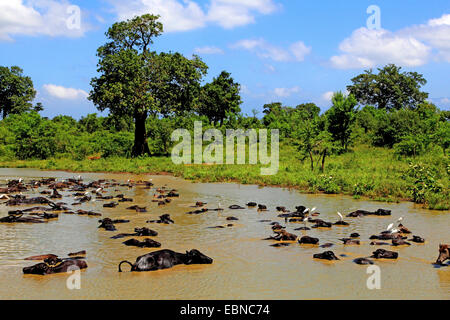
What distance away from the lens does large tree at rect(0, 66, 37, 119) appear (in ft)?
212

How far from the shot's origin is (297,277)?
7445 millimetres

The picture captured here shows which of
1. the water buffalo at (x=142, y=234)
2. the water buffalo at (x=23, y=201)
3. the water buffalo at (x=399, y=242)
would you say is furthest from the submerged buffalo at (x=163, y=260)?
the water buffalo at (x=23, y=201)

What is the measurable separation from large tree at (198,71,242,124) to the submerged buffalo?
1947 inches

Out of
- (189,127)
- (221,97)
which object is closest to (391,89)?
(221,97)

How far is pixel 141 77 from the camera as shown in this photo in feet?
100.0

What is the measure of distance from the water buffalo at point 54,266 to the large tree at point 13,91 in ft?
206

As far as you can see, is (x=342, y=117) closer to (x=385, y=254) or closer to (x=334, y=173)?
(x=334, y=173)

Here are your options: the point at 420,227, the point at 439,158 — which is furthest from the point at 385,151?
the point at 420,227

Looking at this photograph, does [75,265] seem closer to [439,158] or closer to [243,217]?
[243,217]

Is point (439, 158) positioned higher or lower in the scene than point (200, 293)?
higher

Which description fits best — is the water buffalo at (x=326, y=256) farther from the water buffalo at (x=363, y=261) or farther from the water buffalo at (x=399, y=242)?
the water buffalo at (x=399, y=242)
